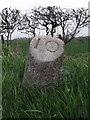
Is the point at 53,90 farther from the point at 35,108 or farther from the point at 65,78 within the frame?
the point at 35,108

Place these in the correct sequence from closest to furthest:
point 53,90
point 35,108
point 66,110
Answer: point 66,110 < point 35,108 < point 53,90

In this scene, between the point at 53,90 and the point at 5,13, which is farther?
the point at 5,13

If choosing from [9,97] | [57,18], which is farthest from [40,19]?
[9,97]

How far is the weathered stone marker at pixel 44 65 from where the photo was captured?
389 cm

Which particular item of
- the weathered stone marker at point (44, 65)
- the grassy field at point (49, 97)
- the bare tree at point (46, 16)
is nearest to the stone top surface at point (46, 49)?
the weathered stone marker at point (44, 65)

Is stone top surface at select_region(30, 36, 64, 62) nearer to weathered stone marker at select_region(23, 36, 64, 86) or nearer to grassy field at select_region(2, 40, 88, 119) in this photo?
weathered stone marker at select_region(23, 36, 64, 86)

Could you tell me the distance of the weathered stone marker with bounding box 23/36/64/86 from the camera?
3.89 meters

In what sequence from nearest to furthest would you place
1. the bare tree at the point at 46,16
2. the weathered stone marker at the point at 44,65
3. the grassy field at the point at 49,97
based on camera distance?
the grassy field at the point at 49,97 → the weathered stone marker at the point at 44,65 → the bare tree at the point at 46,16

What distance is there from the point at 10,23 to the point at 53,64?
15725mm

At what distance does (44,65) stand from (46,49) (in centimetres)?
27

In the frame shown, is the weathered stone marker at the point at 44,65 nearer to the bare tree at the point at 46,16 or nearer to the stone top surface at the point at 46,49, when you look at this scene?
the stone top surface at the point at 46,49

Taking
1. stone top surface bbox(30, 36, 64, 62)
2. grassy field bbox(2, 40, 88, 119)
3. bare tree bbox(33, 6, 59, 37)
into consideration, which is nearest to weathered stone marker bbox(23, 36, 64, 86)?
stone top surface bbox(30, 36, 64, 62)

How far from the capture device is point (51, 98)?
3441 millimetres

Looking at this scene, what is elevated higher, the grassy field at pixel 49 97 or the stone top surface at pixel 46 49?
the stone top surface at pixel 46 49
